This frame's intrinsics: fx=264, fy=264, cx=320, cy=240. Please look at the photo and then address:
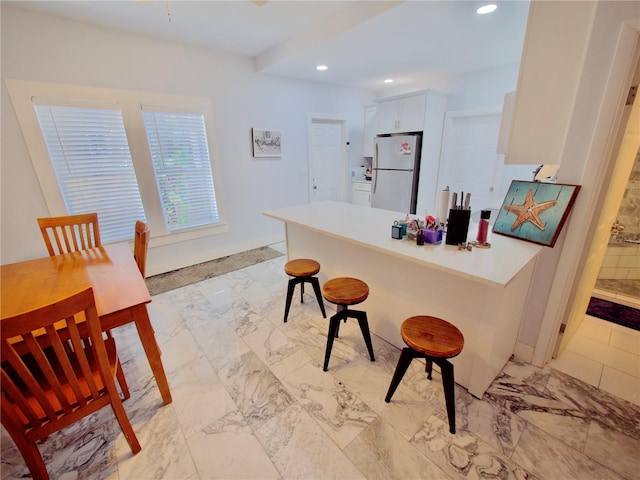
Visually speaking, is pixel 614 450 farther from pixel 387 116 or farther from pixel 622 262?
pixel 387 116

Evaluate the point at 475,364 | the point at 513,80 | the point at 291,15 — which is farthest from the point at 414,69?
the point at 475,364

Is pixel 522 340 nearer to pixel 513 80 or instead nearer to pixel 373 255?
pixel 373 255

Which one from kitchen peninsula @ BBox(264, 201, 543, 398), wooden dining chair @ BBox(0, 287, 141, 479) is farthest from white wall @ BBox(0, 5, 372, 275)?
wooden dining chair @ BBox(0, 287, 141, 479)

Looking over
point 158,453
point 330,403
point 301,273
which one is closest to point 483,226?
point 301,273

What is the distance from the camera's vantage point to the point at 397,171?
438 cm

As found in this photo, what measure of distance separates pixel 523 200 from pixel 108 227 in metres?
3.90

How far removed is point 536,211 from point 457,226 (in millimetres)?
544

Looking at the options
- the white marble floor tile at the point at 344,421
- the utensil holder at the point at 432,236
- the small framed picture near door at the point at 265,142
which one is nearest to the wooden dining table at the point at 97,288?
the white marble floor tile at the point at 344,421

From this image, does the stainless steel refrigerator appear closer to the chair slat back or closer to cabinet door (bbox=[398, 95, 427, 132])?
cabinet door (bbox=[398, 95, 427, 132])

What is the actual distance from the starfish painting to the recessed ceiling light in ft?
5.24

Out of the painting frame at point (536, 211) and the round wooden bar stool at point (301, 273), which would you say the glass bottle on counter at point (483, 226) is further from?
the round wooden bar stool at point (301, 273)

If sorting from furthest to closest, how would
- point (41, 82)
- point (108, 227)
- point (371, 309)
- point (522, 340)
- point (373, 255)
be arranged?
point (108, 227) < point (41, 82) < point (371, 309) < point (373, 255) < point (522, 340)

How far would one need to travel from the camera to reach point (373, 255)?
6.57 ft

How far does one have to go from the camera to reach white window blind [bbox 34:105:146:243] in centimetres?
255
